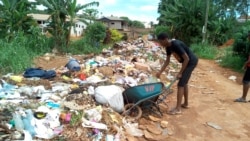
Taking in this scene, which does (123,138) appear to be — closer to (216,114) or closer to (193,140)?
(193,140)

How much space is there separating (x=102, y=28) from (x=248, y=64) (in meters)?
14.6

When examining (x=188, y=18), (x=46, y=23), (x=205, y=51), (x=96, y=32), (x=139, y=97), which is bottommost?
(x=139, y=97)

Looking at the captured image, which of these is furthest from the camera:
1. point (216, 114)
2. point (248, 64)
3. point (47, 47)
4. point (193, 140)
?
point (47, 47)

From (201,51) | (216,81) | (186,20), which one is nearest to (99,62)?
(216,81)

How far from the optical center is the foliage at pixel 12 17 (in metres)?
15.4

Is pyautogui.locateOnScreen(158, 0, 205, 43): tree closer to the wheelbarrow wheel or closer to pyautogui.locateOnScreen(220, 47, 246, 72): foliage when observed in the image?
pyautogui.locateOnScreen(220, 47, 246, 72): foliage

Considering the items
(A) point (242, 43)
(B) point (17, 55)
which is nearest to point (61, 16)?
(B) point (17, 55)

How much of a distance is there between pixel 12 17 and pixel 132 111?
41.6 feet

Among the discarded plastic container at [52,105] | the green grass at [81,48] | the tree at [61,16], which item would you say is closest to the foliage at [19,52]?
the tree at [61,16]

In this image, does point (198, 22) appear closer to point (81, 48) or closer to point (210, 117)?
point (81, 48)

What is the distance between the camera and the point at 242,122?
5.41 m

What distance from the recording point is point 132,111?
517cm

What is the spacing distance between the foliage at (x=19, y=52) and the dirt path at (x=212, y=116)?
5.00 m

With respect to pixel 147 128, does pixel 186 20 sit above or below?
above
